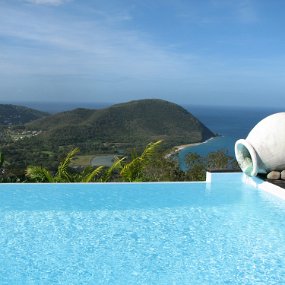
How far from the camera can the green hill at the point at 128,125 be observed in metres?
42.1

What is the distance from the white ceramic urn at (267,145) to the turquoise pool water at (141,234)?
1.83 ft

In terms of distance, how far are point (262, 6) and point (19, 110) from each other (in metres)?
43.3

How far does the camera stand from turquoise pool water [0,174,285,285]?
193 inches

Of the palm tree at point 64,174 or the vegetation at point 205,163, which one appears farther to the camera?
the vegetation at point 205,163

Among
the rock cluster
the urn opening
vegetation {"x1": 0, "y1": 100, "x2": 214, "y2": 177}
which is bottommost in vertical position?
vegetation {"x1": 0, "y1": 100, "x2": 214, "y2": 177}

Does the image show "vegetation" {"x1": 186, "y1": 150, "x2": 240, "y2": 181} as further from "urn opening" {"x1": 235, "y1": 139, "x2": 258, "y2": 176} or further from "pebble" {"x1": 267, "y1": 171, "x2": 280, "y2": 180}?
"pebble" {"x1": 267, "y1": 171, "x2": 280, "y2": 180}

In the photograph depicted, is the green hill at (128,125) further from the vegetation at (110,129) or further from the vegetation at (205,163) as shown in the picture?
the vegetation at (205,163)

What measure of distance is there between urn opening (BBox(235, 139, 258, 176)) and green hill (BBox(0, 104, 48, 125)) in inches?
1648

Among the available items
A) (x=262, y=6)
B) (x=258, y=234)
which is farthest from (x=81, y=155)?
(x=258, y=234)

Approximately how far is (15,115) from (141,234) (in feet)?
168

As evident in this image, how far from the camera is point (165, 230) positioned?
21.1ft

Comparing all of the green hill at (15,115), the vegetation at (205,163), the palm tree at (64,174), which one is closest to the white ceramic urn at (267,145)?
the vegetation at (205,163)

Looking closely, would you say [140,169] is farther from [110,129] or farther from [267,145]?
[110,129]

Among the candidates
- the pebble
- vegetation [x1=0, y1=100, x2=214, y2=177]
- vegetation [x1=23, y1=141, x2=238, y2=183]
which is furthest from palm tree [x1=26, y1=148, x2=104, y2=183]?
vegetation [x1=0, y1=100, x2=214, y2=177]
